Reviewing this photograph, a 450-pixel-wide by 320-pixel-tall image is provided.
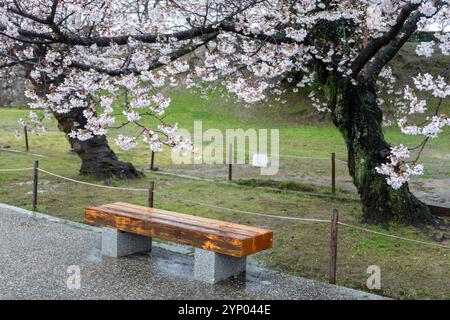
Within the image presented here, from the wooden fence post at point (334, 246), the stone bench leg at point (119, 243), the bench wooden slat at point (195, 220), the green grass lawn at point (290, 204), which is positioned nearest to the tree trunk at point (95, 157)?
the green grass lawn at point (290, 204)

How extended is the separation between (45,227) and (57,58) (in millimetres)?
2866

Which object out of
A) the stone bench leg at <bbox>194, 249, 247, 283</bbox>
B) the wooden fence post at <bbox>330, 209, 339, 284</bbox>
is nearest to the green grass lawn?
the wooden fence post at <bbox>330, 209, 339, 284</bbox>

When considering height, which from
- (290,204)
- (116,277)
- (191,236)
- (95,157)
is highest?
(95,157)

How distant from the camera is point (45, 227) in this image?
681 cm

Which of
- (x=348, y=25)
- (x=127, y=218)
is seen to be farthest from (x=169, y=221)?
(x=348, y=25)

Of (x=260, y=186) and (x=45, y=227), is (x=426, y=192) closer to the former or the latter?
(x=260, y=186)

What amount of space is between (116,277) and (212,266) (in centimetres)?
95

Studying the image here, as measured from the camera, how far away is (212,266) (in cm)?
491

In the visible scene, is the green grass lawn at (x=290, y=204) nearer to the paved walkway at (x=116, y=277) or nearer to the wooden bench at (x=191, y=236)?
the paved walkway at (x=116, y=277)

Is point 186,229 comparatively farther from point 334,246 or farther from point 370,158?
point 370,158

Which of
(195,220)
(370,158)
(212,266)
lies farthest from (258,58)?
(212,266)

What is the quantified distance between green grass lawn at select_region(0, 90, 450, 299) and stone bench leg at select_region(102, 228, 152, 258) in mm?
→ 1398

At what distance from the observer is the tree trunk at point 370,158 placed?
7.40 m

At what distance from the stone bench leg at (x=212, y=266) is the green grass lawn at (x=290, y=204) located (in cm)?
74
